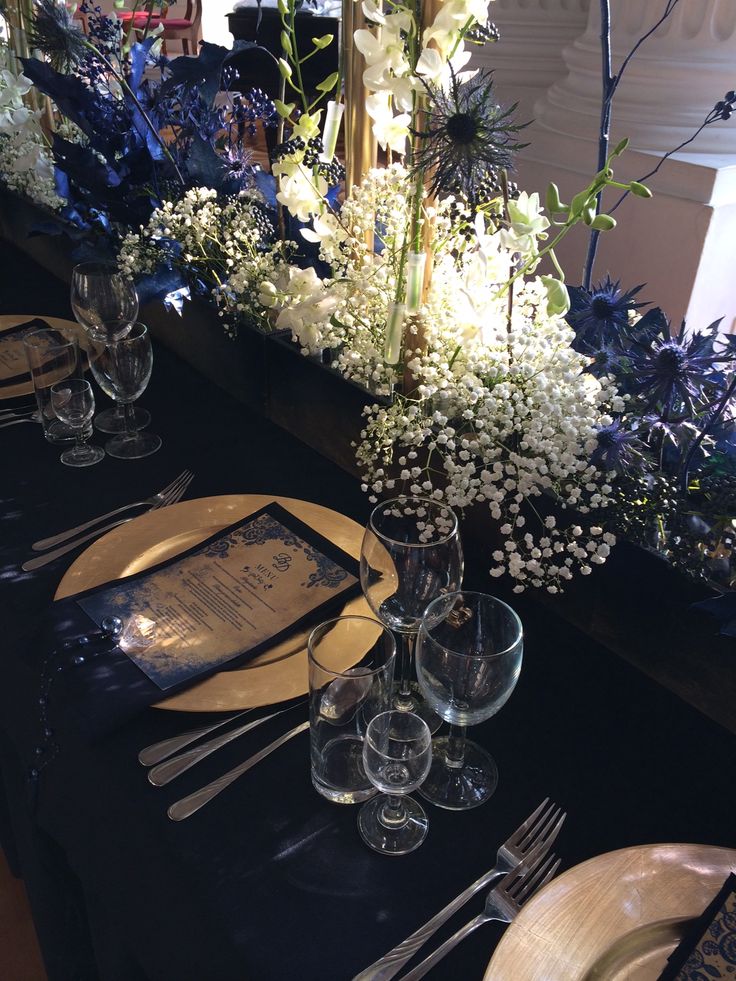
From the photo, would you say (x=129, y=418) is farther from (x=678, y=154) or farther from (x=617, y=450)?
(x=678, y=154)

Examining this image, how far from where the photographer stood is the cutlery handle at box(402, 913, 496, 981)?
2.04ft

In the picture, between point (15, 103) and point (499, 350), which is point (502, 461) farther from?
point (15, 103)

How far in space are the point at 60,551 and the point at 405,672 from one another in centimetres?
47

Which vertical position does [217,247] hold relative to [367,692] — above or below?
above

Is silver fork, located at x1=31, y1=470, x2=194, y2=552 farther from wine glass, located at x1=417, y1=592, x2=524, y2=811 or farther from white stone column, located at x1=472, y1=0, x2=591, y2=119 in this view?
white stone column, located at x1=472, y1=0, x2=591, y2=119

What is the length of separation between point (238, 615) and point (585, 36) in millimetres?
2676

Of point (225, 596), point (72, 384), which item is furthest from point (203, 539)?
point (72, 384)

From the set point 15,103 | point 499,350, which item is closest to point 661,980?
point 499,350

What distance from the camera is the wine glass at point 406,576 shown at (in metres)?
0.80

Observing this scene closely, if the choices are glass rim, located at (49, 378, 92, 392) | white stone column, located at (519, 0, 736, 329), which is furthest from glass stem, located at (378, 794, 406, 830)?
white stone column, located at (519, 0, 736, 329)

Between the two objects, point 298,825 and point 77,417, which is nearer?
point 298,825

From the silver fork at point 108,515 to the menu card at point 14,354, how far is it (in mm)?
409

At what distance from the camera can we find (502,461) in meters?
0.95

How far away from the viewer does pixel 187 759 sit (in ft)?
2.56
